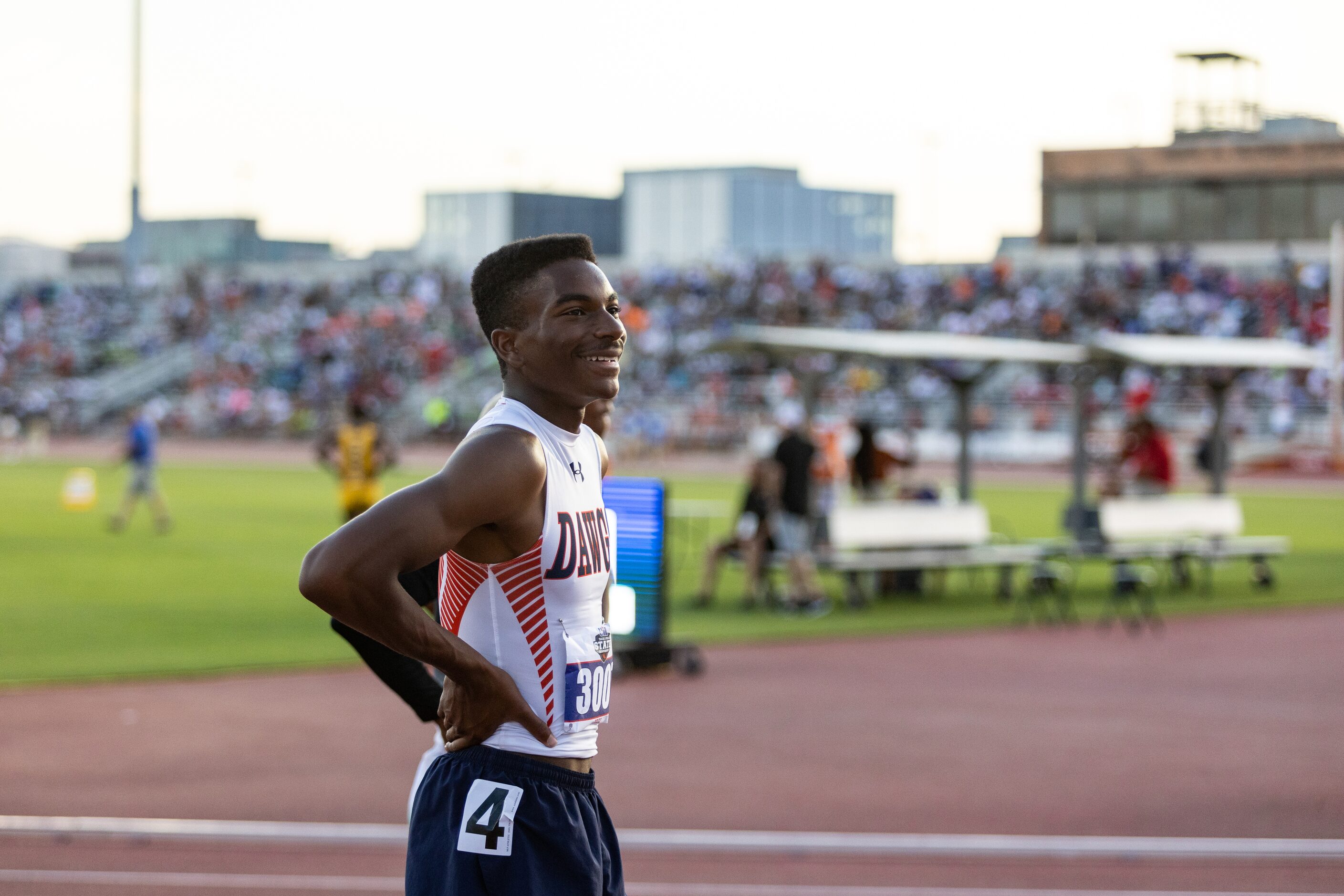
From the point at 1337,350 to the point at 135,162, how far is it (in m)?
29.9

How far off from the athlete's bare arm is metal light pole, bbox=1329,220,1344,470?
35742 mm

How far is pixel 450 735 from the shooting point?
3043mm

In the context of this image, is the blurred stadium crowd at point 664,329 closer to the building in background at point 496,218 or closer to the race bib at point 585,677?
the building in background at point 496,218

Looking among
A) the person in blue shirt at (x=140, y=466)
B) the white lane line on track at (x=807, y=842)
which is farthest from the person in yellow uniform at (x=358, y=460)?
the white lane line on track at (x=807, y=842)

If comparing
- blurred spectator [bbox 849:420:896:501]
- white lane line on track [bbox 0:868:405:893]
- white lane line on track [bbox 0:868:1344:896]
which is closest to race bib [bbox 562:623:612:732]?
white lane line on track [bbox 0:868:1344:896]

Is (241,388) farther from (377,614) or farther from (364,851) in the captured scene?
(377,614)

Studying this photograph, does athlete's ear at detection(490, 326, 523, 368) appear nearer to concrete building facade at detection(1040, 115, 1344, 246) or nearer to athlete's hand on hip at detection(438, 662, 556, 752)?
athlete's hand on hip at detection(438, 662, 556, 752)

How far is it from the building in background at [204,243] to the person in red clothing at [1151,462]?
84028mm

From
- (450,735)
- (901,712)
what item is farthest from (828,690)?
(450,735)

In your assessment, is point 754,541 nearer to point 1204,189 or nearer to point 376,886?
point 376,886

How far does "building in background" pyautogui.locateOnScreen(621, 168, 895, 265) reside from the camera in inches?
2980

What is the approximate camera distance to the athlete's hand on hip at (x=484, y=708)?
292 cm

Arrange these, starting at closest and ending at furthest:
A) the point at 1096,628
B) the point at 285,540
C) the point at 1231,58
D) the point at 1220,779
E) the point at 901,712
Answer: the point at 1220,779 < the point at 901,712 < the point at 1096,628 < the point at 285,540 < the point at 1231,58

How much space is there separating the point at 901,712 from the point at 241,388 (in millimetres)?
46967
